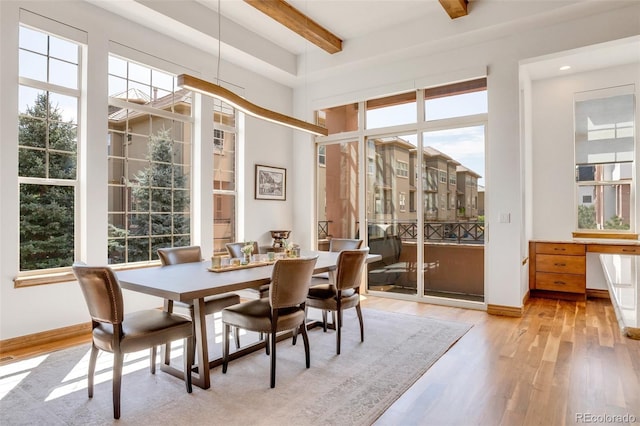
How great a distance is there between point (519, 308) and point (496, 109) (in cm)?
238

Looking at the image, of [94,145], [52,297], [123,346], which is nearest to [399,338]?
[123,346]

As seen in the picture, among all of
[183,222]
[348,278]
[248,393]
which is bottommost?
[248,393]

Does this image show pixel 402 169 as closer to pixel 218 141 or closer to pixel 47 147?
pixel 218 141

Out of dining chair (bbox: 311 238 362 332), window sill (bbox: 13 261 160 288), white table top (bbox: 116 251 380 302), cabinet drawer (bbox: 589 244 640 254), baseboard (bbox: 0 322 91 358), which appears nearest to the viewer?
white table top (bbox: 116 251 380 302)

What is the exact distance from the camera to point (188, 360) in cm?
262

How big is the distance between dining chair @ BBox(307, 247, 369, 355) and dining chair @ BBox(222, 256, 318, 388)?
48 cm

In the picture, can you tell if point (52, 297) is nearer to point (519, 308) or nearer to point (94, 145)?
point (94, 145)

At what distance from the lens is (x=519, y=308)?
4.49 meters

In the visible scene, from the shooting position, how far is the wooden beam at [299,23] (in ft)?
14.2

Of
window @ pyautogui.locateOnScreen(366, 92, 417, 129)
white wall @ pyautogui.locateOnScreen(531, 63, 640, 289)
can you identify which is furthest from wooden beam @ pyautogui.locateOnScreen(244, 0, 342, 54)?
white wall @ pyautogui.locateOnScreen(531, 63, 640, 289)

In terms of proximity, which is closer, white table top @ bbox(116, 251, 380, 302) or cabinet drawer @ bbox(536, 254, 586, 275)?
white table top @ bbox(116, 251, 380, 302)

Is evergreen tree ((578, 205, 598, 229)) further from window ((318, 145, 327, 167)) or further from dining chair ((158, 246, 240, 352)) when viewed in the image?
dining chair ((158, 246, 240, 352))

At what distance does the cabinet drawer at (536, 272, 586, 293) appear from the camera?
5.21 m

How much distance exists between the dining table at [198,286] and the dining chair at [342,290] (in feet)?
1.92
